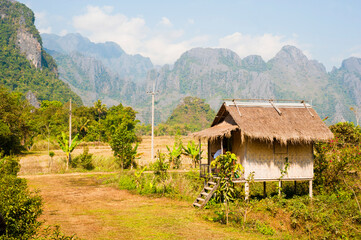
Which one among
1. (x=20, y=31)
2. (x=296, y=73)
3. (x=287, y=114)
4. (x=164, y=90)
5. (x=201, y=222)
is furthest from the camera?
(x=296, y=73)

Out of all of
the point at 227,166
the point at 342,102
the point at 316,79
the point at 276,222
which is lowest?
the point at 276,222

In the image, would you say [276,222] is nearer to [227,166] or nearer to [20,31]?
[227,166]

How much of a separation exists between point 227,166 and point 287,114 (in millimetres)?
4401

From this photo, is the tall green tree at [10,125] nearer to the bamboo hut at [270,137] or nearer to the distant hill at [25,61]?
the bamboo hut at [270,137]

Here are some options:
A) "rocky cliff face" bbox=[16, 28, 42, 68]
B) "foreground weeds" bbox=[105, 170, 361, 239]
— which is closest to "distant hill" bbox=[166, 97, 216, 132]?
"rocky cliff face" bbox=[16, 28, 42, 68]

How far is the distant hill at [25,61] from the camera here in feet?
331

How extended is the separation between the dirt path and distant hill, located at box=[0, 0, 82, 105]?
3365 inches

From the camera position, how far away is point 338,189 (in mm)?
13883

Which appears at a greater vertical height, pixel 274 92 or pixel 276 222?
pixel 274 92

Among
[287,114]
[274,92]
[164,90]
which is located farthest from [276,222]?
[164,90]

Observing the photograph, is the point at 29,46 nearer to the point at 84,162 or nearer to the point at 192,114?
the point at 192,114

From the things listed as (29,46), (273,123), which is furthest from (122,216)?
(29,46)

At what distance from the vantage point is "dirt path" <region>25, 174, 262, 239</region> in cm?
888

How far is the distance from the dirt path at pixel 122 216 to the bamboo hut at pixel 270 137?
9.81 ft
